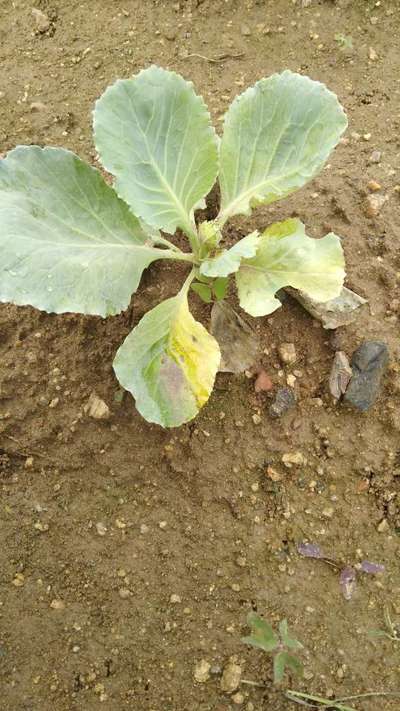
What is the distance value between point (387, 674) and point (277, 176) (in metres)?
1.22

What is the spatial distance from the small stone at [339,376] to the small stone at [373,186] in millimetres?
540

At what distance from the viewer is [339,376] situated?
1730 mm

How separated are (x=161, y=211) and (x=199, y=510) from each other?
2.49 ft

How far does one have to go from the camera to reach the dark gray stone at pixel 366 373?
1.71m

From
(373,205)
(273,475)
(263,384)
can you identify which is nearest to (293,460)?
(273,475)

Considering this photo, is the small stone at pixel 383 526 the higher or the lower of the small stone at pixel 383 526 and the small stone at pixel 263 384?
the lower

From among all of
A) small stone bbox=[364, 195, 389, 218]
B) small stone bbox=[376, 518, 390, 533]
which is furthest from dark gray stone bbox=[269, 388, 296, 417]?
small stone bbox=[364, 195, 389, 218]

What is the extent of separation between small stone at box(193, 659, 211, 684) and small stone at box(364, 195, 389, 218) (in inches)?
50.4

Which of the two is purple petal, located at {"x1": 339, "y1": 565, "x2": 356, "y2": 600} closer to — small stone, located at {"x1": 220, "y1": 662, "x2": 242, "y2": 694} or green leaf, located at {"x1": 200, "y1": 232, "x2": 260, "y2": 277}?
small stone, located at {"x1": 220, "y1": 662, "x2": 242, "y2": 694}

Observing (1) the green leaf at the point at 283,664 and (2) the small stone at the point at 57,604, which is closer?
(1) the green leaf at the point at 283,664

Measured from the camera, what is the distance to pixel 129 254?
63.7 inches

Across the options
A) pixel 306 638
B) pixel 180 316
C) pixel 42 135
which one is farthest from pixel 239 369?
pixel 42 135

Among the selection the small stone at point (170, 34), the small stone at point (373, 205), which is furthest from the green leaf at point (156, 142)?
the small stone at point (170, 34)

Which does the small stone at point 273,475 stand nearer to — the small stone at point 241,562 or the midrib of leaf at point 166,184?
the small stone at point 241,562
